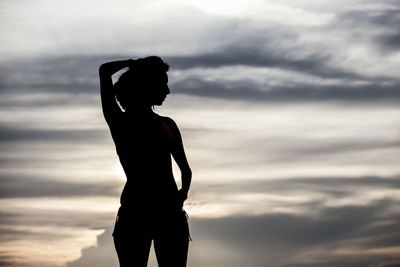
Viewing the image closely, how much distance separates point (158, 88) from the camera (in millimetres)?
6074

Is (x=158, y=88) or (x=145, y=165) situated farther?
(x=158, y=88)

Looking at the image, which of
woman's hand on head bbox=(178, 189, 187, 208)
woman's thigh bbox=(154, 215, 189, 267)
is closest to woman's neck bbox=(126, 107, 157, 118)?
woman's hand on head bbox=(178, 189, 187, 208)

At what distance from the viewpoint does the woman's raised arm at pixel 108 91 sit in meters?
5.96

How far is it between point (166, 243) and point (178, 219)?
21 centimetres

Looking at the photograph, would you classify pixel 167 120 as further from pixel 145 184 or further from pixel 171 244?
pixel 171 244

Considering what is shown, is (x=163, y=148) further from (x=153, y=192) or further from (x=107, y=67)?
(x=107, y=67)

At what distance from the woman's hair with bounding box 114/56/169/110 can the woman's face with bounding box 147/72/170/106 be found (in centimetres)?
3

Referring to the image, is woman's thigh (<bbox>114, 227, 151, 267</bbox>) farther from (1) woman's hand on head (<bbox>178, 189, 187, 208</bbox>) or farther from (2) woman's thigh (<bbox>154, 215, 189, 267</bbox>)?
(1) woman's hand on head (<bbox>178, 189, 187, 208</bbox>)

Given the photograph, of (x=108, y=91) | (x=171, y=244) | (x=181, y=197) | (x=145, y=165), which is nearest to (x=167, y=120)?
(x=145, y=165)

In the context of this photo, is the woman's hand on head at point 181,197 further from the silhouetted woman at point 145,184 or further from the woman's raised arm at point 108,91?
the woman's raised arm at point 108,91

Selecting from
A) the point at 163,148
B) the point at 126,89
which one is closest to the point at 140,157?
the point at 163,148

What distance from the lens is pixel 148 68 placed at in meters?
6.05

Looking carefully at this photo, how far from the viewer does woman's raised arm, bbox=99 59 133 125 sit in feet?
19.6

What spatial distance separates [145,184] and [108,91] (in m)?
0.79
